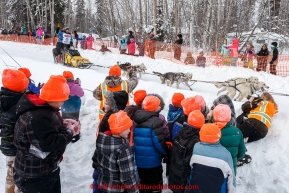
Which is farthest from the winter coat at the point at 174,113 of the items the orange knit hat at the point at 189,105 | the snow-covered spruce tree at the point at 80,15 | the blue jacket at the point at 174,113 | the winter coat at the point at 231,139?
the snow-covered spruce tree at the point at 80,15

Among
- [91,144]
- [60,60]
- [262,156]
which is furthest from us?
[60,60]

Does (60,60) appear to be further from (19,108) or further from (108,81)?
(19,108)

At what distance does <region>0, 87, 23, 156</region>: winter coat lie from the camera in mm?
2838

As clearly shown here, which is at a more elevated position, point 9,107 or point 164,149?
point 9,107

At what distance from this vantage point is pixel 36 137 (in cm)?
230

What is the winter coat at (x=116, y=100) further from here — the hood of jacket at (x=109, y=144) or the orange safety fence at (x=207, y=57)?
the orange safety fence at (x=207, y=57)

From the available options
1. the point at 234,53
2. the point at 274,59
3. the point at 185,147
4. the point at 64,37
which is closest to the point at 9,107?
the point at 185,147

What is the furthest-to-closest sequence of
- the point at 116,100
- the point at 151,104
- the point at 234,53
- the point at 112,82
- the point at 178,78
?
the point at 234,53
the point at 178,78
the point at 112,82
the point at 116,100
the point at 151,104

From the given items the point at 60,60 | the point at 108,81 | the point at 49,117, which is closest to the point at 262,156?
the point at 108,81

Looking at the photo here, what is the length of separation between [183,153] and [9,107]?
6.32ft

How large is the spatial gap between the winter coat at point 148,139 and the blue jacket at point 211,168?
0.55 meters

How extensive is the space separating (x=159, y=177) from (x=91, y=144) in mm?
2013

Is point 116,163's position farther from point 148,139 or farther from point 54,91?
point 54,91

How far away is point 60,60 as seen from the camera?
1209 cm
